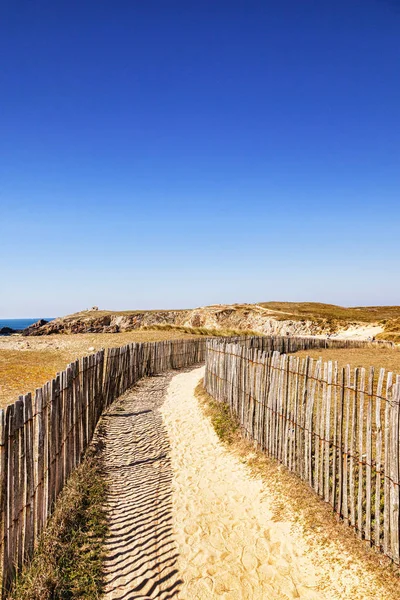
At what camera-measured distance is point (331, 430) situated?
5730 millimetres

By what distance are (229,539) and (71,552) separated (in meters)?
1.86

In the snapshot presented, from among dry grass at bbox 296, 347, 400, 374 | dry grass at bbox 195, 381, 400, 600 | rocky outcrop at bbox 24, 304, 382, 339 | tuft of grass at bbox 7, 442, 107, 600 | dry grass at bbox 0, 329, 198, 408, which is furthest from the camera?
rocky outcrop at bbox 24, 304, 382, 339

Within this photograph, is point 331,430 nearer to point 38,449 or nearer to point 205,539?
point 205,539

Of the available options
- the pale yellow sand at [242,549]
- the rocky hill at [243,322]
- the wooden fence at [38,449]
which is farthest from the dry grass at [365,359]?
the rocky hill at [243,322]

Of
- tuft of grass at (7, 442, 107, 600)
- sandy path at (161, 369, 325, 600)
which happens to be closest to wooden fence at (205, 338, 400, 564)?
sandy path at (161, 369, 325, 600)

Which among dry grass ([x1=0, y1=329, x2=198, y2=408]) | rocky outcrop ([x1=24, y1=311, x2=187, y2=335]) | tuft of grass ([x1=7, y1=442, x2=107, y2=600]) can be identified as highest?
rocky outcrop ([x1=24, y1=311, x2=187, y2=335])

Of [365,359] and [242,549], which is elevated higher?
[365,359]

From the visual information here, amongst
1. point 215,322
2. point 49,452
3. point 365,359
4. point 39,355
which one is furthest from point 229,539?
point 215,322

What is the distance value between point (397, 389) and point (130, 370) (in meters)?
11.4

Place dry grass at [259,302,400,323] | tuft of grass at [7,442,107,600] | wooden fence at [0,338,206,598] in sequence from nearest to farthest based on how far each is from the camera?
wooden fence at [0,338,206,598] → tuft of grass at [7,442,107,600] → dry grass at [259,302,400,323]

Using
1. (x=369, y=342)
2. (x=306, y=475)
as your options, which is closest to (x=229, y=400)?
(x=306, y=475)

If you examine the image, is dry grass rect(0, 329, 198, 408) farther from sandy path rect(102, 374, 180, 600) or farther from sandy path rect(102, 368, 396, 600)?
sandy path rect(102, 368, 396, 600)

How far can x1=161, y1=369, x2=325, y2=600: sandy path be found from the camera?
13.8 ft

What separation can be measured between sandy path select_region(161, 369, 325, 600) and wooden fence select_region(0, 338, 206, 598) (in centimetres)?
161
